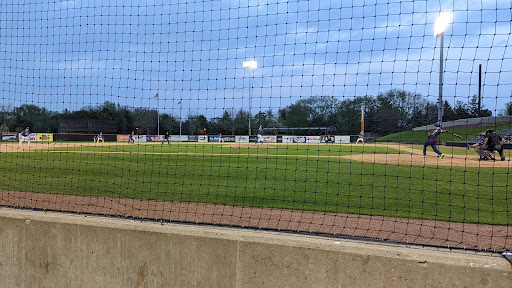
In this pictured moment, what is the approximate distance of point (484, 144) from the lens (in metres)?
13.9

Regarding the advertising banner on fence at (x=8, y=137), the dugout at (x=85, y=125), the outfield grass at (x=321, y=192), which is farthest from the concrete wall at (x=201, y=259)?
the advertising banner on fence at (x=8, y=137)

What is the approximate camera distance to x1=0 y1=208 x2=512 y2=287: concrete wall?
2.16m

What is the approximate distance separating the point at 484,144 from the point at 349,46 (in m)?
12.8

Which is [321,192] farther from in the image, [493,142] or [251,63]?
[493,142]

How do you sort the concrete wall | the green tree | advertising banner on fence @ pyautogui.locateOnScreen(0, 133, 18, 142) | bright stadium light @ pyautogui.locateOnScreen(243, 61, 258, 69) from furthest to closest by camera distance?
advertising banner on fence @ pyautogui.locateOnScreen(0, 133, 18, 142), the green tree, bright stadium light @ pyautogui.locateOnScreen(243, 61, 258, 69), the concrete wall

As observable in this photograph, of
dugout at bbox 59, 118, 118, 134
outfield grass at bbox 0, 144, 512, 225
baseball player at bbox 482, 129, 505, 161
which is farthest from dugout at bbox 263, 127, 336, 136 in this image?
dugout at bbox 59, 118, 118, 134

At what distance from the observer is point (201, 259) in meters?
2.57

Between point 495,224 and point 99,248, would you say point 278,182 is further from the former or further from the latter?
point 99,248

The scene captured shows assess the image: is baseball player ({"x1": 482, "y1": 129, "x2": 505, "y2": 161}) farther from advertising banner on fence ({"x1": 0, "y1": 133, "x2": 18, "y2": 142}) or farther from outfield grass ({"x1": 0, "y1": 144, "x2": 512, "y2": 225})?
advertising banner on fence ({"x1": 0, "y1": 133, "x2": 18, "y2": 142})

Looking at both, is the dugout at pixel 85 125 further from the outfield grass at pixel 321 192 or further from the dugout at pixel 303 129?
the outfield grass at pixel 321 192

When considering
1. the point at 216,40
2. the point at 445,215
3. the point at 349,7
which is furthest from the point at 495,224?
the point at 216,40

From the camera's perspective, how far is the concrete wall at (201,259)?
2.16m

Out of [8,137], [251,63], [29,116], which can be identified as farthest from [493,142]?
[8,137]

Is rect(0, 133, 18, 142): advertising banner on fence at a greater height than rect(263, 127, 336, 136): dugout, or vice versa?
rect(263, 127, 336, 136): dugout
